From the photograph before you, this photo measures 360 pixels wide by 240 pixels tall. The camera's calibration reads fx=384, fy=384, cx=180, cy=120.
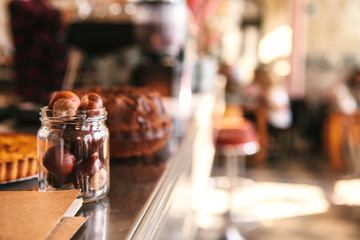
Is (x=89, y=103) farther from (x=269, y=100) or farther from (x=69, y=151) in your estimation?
(x=269, y=100)

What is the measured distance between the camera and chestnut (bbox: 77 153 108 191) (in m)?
0.60

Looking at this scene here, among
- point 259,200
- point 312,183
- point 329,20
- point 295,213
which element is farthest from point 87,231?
point 329,20

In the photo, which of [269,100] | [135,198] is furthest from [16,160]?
[269,100]

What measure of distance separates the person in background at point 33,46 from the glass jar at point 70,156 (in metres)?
0.96

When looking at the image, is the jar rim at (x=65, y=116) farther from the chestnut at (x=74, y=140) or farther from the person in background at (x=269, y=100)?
the person in background at (x=269, y=100)

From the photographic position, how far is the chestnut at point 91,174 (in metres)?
0.60

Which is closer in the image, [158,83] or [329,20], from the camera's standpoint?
[158,83]

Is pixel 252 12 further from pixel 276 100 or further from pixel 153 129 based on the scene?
pixel 153 129

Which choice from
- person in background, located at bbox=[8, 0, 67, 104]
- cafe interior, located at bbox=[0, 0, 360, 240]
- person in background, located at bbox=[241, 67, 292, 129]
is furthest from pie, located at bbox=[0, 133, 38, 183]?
person in background, located at bbox=[241, 67, 292, 129]

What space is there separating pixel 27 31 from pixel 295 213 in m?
3.22

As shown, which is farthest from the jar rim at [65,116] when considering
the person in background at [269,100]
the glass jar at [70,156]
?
the person in background at [269,100]

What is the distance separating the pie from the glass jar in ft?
0.33

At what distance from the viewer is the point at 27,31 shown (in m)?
1.56

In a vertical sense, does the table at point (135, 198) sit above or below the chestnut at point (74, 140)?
below
